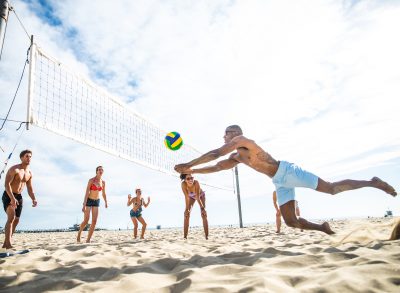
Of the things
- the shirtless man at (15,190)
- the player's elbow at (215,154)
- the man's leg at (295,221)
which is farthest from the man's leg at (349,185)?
the shirtless man at (15,190)

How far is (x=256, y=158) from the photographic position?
3.57 metres

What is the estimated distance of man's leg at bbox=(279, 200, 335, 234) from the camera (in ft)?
10.9

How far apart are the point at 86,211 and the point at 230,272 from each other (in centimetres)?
493

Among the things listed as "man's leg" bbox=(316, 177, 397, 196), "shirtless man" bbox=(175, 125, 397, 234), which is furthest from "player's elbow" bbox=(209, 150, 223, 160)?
"man's leg" bbox=(316, 177, 397, 196)

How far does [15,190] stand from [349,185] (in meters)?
5.45

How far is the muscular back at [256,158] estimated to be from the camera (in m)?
3.45

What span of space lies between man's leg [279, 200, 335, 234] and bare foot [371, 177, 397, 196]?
3.01ft

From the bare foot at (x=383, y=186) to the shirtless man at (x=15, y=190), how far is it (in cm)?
560

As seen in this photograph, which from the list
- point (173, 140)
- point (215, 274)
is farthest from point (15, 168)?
point (215, 274)

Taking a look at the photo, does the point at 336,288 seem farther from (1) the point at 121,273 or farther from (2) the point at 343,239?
(2) the point at 343,239

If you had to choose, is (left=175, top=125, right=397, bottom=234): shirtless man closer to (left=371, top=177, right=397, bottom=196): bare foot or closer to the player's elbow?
(left=371, top=177, right=397, bottom=196): bare foot

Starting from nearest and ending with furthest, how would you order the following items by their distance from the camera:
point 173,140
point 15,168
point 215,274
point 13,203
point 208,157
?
point 215,274 → point 208,157 → point 13,203 → point 15,168 → point 173,140

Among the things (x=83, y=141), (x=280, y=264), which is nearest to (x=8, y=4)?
(x=83, y=141)

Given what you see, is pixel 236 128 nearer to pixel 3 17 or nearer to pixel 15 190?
pixel 3 17
